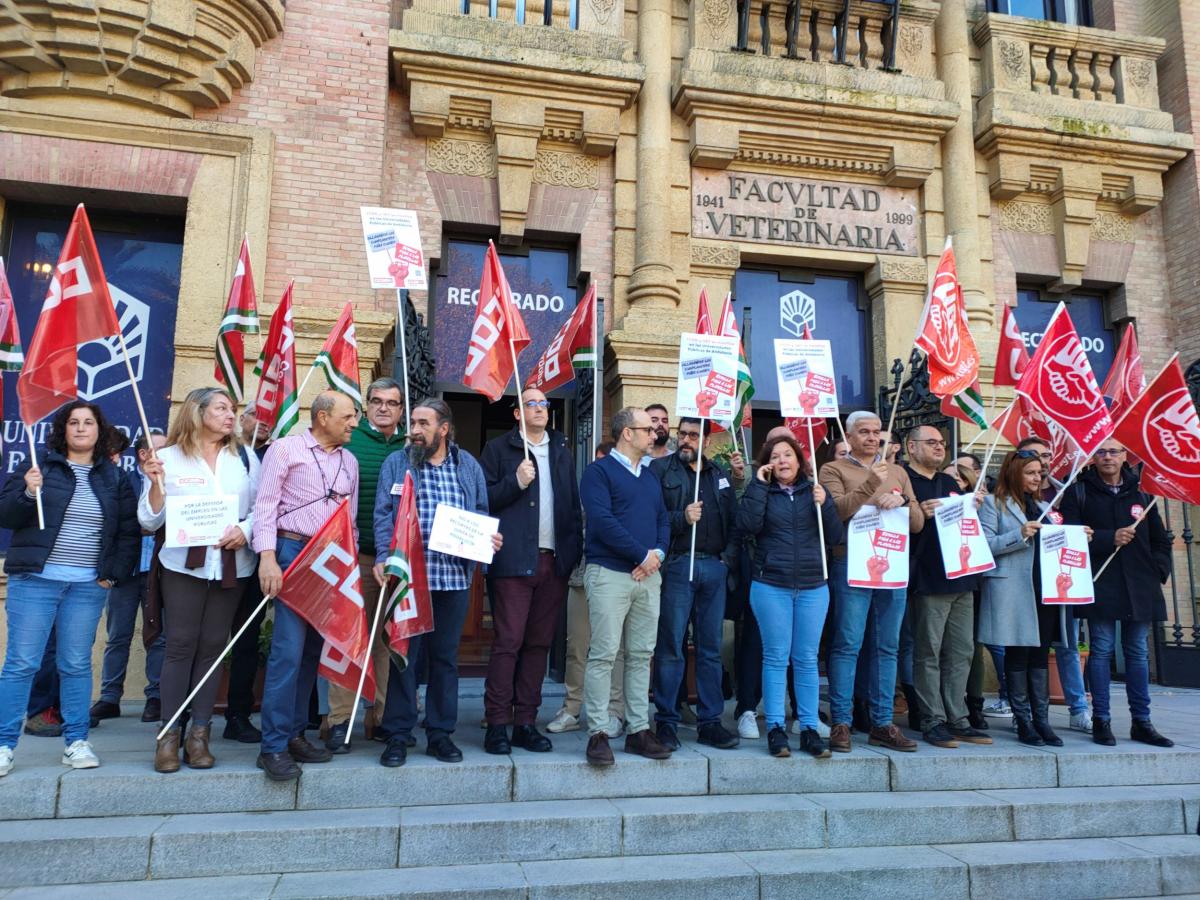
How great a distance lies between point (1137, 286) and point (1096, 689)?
23.4 ft

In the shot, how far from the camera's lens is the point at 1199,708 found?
26.3 ft

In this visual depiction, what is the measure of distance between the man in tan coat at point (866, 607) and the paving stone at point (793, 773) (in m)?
0.23

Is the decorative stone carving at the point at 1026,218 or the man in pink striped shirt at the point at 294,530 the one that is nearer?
the man in pink striped shirt at the point at 294,530

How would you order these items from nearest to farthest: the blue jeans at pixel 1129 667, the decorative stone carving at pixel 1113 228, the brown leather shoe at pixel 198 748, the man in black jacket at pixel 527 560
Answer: the brown leather shoe at pixel 198 748 → the man in black jacket at pixel 527 560 → the blue jeans at pixel 1129 667 → the decorative stone carving at pixel 1113 228

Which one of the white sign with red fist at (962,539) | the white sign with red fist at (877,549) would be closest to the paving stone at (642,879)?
the white sign with red fist at (877,549)

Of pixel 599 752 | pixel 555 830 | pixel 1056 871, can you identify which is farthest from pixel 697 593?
pixel 1056 871

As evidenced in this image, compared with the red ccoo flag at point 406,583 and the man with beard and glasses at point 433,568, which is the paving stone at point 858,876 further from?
the red ccoo flag at point 406,583

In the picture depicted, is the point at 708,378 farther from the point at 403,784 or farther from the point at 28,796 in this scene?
the point at 28,796

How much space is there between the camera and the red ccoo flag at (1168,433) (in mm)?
6164

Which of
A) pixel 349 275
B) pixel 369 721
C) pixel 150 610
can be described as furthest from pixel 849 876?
pixel 349 275

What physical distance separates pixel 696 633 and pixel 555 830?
1.80 m

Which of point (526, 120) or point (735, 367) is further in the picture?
point (526, 120)

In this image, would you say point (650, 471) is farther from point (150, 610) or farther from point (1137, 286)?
point (1137, 286)

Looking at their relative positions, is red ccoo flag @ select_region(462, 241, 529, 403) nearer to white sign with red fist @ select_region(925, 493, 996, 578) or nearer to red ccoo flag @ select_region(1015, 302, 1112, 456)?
white sign with red fist @ select_region(925, 493, 996, 578)
